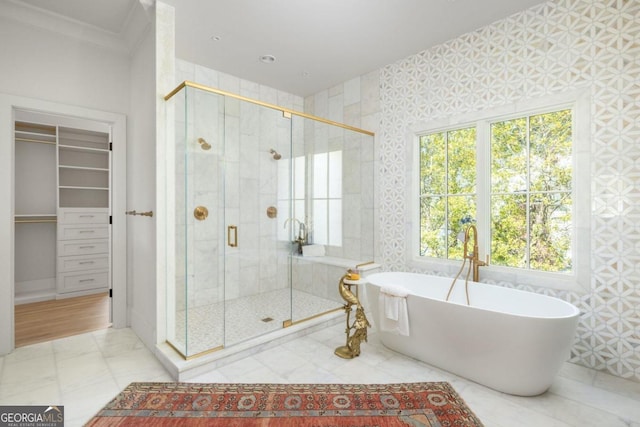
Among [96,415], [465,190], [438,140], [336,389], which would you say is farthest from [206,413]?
[438,140]

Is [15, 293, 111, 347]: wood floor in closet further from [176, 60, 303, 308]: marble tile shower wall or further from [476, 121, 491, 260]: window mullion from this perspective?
[476, 121, 491, 260]: window mullion

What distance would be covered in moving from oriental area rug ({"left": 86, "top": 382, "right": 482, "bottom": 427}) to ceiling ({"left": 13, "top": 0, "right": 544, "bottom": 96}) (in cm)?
283

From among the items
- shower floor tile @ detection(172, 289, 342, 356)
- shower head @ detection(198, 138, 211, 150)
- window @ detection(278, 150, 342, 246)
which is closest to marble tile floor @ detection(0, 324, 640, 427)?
shower floor tile @ detection(172, 289, 342, 356)

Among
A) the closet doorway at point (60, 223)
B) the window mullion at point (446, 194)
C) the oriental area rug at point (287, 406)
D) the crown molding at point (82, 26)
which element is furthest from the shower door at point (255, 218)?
the closet doorway at point (60, 223)

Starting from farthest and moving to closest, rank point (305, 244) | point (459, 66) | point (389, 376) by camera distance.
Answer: point (305, 244) < point (459, 66) < point (389, 376)

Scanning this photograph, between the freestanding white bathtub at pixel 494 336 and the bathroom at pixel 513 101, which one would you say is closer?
the freestanding white bathtub at pixel 494 336

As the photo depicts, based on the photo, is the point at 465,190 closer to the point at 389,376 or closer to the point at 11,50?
the point at 389,376

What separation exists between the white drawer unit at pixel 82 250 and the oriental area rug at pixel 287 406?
2.92 metres

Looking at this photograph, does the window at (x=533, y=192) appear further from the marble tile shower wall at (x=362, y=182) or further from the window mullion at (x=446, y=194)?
the marble tile shower wall at (x=362, y=182)

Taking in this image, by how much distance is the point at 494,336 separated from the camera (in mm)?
1986

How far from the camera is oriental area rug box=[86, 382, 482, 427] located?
1716mm

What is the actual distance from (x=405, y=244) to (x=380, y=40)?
81.6 inches

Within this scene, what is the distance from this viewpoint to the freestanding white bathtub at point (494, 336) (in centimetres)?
186

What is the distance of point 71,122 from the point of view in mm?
3496
